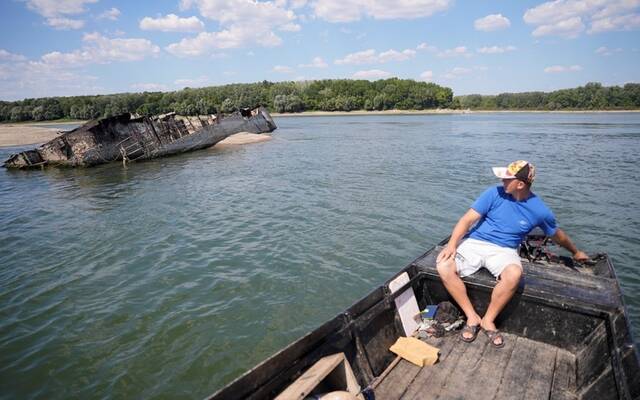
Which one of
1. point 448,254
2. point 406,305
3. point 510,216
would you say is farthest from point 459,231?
point 406,305

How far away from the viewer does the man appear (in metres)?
5.04

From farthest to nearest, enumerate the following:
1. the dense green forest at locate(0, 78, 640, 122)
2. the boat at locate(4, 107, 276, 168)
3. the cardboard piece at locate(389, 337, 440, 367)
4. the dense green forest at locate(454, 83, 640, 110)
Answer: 1. the dense green forest at locate(454, 83, 640, 110)
2. the dense green forest at locate(0, 78, 640, 122)
3. the boat at locate(4, 107, 276, 168)
4. the cardboard piece at locate(389, 337, 440, 367)

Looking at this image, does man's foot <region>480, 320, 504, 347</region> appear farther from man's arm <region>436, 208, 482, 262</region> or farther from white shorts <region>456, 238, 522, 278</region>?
man's arm <region>436, 208, 482, 262</region>

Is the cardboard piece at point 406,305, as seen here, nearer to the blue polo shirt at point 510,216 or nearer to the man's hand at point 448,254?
the man's hand at point 448,254

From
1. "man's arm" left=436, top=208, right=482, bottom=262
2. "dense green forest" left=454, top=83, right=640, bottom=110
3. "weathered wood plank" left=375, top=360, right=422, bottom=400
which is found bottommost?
"weathered wood plank" left=375, top=360, right=422, bottom=400

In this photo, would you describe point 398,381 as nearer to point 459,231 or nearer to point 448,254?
point 448,254

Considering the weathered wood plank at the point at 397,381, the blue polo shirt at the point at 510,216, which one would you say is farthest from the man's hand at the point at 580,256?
the weathered wood plank at the point at 397,381

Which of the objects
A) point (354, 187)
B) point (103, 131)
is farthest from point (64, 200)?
point (354, 187)

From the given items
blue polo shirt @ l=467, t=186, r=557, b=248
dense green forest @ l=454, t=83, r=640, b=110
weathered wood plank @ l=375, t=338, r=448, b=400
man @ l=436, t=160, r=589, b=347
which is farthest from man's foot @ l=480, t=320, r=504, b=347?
dense green forest @ l=454, t=83, r=640, b=110

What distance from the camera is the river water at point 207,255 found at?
6.55 m

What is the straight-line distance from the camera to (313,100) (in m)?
133

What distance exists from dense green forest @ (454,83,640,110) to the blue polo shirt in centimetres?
14440

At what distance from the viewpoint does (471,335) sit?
4957 millimetres

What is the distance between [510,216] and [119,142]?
30.5 metres
